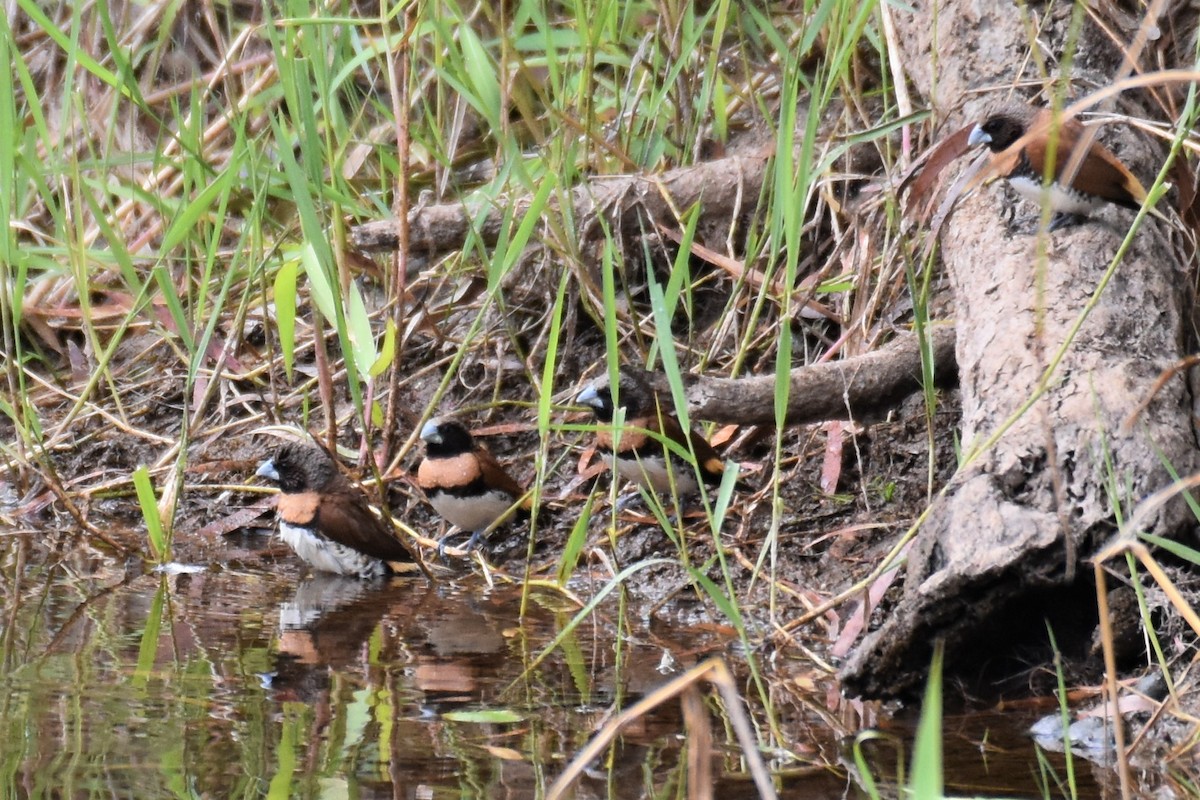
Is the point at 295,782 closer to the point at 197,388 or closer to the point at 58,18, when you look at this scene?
the point at 197,388

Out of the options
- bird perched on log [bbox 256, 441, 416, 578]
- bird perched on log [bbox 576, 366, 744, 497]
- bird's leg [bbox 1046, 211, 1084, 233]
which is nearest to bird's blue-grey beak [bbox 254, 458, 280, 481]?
bird perched on log [bbox 256, 441, 416, 578]

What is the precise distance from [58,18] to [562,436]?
3823mm

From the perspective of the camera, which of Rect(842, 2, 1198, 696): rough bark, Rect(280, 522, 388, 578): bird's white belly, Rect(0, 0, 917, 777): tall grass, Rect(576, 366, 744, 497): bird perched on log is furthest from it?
Rect(576, 366, 744, 497): bird perched on log

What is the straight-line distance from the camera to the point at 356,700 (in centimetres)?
340

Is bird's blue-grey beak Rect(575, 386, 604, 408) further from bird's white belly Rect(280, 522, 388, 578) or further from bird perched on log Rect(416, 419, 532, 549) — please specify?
bird's white belly Rect(280, 522, 388, 578)

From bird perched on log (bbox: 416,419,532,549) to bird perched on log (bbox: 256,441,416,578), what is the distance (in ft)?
0.70

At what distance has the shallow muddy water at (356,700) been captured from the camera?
2.80 meters

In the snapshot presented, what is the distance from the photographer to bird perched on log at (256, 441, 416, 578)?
4977 mm

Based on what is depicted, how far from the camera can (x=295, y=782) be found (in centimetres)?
276

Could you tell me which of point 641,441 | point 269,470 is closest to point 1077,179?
point 641,441

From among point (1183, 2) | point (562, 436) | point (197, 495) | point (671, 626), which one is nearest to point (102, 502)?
point (197, 495)

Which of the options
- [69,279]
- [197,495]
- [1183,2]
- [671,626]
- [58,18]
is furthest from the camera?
[58,18]

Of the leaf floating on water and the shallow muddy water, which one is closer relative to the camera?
the shallow muddy water

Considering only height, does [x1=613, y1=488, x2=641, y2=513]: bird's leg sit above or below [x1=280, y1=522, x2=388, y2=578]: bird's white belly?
above
